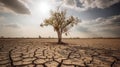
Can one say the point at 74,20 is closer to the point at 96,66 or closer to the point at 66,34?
the point at 66,34

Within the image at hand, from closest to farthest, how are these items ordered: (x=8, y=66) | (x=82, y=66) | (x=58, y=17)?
(x=8, y=66) → (x=82, y=66) → (x=58, y=17)

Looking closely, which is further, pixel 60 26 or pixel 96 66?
pixel 60 26

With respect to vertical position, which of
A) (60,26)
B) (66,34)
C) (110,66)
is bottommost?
(110,66)

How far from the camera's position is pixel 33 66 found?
3447 millimetres

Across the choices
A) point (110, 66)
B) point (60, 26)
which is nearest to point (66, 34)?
point (60, 26)

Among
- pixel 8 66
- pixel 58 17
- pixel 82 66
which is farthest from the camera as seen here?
pixel 58 17

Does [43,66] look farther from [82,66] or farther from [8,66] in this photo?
[82,66]

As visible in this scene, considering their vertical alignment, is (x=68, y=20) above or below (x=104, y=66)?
above

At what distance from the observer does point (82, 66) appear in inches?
142

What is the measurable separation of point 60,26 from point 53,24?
88 cm

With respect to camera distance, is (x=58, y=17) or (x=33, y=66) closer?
(x=33, y=66)

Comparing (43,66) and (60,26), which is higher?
(60,26)

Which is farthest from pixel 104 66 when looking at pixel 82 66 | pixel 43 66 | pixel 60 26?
pixel 60 26

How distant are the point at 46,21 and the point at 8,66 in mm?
9606
